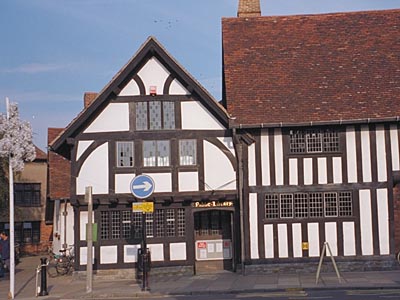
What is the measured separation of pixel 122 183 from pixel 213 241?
13.2 ft

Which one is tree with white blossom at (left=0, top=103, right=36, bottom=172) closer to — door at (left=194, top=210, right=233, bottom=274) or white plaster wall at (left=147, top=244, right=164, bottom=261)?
white plaster wall at (left=147, top=244, right=164, bottom=261)

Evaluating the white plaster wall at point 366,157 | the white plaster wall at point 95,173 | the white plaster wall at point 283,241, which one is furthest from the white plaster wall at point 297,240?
the white plaster wall at point 95,173

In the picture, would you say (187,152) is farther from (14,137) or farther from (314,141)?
(14,137)

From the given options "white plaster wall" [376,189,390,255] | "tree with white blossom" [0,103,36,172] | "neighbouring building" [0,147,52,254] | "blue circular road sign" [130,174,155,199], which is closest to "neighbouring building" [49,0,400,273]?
"white plaster wall" [376,189,390,255]

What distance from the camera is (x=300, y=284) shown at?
68.2 ft

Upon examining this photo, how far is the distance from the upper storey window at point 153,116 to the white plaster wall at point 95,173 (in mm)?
1561

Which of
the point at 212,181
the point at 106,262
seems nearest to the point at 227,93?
the point at 212,181

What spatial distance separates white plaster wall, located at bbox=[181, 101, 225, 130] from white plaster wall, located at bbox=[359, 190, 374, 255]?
18.3ft

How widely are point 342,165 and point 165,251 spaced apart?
6.96 m

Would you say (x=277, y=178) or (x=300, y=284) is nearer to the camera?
(x=300, y=284)

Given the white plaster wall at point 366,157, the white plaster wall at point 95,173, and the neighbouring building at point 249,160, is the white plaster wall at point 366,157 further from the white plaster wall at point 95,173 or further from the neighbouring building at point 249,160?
the white plaster wall at point 95,173

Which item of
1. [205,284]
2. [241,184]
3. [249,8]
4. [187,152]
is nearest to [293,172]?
[241,184]

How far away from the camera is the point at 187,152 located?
25.3 meters

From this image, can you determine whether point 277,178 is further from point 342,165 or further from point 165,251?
point 165,251
